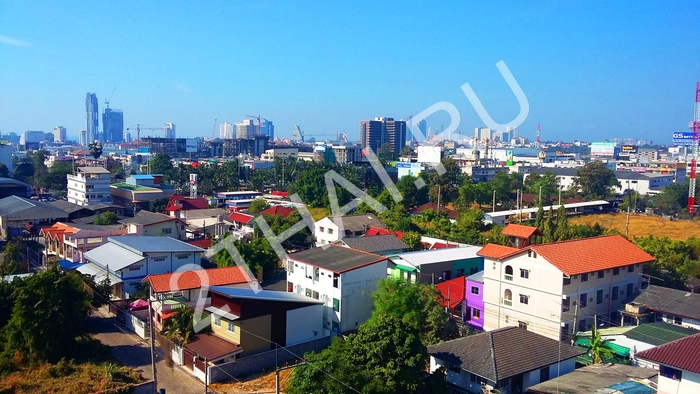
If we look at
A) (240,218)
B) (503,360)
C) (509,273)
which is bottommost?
(503,360)

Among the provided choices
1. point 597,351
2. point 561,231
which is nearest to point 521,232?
point 561,231

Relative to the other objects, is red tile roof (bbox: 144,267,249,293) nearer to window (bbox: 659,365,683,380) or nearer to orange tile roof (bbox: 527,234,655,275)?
orange tile roof (bbox: 527,234,655,275)

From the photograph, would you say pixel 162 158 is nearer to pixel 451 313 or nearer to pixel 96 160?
pixel 96 160

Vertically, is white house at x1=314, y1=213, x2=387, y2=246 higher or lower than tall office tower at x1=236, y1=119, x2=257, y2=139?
lower

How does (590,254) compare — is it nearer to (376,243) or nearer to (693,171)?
(376,243)

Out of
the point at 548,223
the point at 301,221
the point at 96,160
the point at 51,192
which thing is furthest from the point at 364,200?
the point at 96,160

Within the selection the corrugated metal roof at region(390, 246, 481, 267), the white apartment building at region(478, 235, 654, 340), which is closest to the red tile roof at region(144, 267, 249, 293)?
the corrugated metal roof at region(390, 246, 481, 267)
